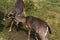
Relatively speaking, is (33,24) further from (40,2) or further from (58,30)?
(40,2)

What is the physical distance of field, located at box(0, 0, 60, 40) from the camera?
9633 mm

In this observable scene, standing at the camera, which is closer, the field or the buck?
the buck

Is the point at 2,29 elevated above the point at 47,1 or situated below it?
below

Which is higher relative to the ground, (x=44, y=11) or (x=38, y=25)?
(x=44, y=11)

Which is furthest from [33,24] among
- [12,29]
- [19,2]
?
[19,2]

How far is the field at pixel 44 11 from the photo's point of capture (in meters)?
9.63

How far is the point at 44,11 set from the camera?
11.2 meters

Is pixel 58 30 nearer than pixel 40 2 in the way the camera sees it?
Yes

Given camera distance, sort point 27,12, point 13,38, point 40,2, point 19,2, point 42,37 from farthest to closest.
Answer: point 40,2, point 27,12, point 19,2, point 13,38, point 42,37

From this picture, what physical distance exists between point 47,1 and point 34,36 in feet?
12.1

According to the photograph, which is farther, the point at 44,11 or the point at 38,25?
the point at 44,11

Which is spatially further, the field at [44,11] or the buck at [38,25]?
the field at [44,11]

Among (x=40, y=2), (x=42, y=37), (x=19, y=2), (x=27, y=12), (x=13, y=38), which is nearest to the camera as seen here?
(x=42, y=37)

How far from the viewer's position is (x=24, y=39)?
8.89m
